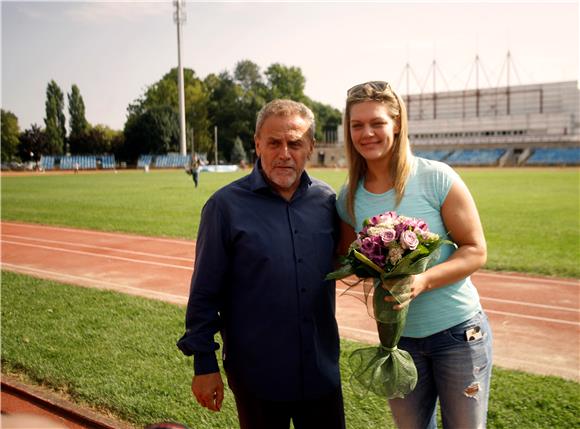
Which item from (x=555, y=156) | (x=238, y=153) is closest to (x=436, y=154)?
(x=555, y=156)

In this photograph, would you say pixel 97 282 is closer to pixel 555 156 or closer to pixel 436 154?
pixel 555 156

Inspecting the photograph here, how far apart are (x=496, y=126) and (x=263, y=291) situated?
94.9 m

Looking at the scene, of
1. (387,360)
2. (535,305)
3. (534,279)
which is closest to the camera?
(387,360)

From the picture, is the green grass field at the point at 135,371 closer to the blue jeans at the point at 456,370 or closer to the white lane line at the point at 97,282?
the white lane line at the point at 97,282

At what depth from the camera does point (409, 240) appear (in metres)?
2.18

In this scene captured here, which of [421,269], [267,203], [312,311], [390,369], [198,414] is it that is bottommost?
[198,414]

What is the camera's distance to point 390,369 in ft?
7.91

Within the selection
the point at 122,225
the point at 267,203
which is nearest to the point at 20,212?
the point at 122,225

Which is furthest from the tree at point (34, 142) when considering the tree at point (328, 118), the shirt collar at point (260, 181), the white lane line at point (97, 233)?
the shirt collar at point (260, 181)

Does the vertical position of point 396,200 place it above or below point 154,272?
above

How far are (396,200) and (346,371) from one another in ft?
9.51

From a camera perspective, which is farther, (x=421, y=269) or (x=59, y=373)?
(x=59, y=373)

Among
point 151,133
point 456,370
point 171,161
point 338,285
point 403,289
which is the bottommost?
point 338,285

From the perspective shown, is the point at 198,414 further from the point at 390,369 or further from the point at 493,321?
the point at 493,321
